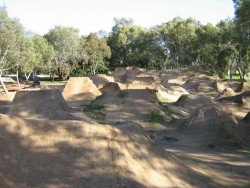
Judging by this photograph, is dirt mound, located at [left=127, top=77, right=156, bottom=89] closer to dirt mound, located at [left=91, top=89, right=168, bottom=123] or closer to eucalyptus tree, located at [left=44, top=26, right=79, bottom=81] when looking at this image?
dirt mound, located at [left=91, top=89, right=168, bottom=123]

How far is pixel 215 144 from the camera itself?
17406mm

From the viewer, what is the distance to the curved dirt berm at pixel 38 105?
18.9 metres

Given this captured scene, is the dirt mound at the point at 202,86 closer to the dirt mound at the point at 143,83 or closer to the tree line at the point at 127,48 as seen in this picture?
the tree line at the point at 127,48

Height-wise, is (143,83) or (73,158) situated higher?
(73,158)

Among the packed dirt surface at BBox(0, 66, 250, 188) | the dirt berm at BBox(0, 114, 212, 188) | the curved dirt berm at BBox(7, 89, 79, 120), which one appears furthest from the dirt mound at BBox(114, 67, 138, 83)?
the dirt berm at BBox(0, 114, 212, 188)

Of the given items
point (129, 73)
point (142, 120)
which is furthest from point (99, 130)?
point (129, 73)

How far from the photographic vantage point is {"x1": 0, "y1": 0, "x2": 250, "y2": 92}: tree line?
4538 cm

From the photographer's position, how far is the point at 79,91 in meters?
33.0

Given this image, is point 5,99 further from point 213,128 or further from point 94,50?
point 94,50

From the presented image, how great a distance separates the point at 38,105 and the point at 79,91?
13712 mm

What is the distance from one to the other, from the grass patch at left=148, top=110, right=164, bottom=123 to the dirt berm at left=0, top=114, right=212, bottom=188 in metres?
12.8

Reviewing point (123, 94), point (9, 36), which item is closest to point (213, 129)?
point (123, 94)

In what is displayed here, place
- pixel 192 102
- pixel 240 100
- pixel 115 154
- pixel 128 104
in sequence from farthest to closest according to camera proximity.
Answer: pixel 240 100, pixel 192 102, pixel 128 104, pixel 115 154

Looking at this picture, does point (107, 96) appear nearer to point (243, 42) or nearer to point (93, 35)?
point (243, 42)
